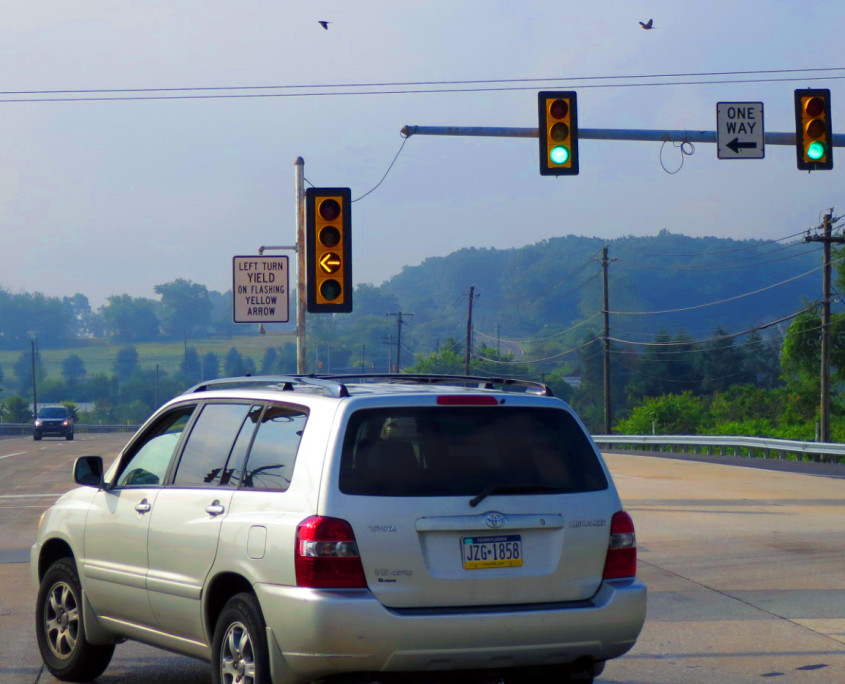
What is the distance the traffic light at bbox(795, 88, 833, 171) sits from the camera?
16.4m

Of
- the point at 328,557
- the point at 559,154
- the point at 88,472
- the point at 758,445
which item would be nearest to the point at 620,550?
the point at 328,557

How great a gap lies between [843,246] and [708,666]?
6976 cm

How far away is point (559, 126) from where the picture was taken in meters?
16.2

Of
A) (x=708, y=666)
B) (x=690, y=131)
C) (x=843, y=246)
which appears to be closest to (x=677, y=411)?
(x=843, y=246)

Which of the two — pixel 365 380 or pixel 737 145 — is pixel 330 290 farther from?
pixel 365 380

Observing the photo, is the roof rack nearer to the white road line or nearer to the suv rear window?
the suv rear window

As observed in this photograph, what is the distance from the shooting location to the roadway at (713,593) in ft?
23.0

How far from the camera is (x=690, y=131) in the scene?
16969mm

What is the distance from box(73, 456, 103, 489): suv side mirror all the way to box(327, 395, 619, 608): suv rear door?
7.44 feet

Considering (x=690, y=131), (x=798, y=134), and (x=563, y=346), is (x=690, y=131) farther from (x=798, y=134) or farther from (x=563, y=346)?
(x=563, y=346)

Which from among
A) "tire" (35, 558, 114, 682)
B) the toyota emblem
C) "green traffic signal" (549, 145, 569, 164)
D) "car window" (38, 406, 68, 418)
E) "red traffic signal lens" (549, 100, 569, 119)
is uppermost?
"red traffic signal lens" (549, 100, 569, 119)

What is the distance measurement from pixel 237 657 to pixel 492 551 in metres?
1.30

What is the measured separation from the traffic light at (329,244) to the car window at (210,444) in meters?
8.56

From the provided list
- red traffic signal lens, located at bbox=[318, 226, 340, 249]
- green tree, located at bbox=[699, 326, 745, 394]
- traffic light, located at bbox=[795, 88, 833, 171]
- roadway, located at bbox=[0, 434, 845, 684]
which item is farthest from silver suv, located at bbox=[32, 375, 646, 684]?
green tree, located at bbox=[699, 326, 745, 394]
